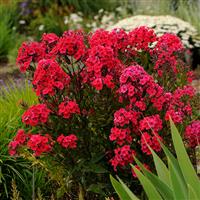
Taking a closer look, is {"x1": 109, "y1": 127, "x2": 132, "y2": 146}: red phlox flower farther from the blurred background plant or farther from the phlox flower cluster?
the blurred background plant

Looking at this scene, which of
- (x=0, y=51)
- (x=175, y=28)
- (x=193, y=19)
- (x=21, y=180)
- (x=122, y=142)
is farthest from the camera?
(x=0, y=51)

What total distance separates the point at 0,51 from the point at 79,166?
Answer: 875cm

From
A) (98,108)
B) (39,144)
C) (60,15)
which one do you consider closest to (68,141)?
(39,144)

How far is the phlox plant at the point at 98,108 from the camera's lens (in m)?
3.85

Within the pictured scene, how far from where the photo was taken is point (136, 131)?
3920mm

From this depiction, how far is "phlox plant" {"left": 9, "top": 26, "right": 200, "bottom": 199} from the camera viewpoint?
12.6 feet

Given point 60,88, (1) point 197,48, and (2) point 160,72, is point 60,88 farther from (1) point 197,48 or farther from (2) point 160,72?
(1) point 197,48

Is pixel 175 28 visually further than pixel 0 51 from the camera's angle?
No

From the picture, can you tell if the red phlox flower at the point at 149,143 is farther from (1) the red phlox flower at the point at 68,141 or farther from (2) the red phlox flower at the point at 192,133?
(1) the red phlox flower at the point at 68,141

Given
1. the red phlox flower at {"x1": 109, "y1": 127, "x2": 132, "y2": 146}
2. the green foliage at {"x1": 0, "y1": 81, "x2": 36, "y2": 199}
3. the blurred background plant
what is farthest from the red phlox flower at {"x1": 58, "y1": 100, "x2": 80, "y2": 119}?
the blurred background plant

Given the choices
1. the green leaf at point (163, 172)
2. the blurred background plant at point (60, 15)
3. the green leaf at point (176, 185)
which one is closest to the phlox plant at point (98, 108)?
the green leaf at point (163, 172)

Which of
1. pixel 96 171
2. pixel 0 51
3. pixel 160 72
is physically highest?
pixel 160 72

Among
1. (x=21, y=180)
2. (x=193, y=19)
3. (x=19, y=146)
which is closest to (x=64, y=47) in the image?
(x=19, y=146)

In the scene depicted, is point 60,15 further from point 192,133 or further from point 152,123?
point 152,123
